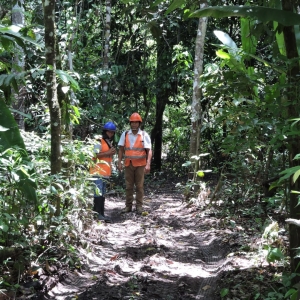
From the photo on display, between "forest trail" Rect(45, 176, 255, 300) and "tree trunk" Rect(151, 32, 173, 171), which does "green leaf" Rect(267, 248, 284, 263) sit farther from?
"tree trunk" Rect(151, 32, 173, 171)

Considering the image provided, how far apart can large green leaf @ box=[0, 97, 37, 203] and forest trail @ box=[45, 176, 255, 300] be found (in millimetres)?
1107

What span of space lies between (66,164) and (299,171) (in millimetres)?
3880

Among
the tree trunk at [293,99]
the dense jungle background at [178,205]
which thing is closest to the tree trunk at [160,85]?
the dense jungle background at [178,205]

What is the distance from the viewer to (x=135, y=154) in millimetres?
8938

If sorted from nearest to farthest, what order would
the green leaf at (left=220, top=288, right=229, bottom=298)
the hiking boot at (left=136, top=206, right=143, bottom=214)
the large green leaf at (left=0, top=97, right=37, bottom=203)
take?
the large green leaf at (left=0, top=97, right=37, bottom=203), the green leaf at (left=220, top=288, right=229, bottom=298), the hiking boot at (left=136, top=206, right=143, bottom=214)

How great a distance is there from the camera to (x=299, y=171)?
8.59 ft

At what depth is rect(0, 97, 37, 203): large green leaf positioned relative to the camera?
12.9ft

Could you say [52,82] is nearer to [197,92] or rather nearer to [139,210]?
[139,210]

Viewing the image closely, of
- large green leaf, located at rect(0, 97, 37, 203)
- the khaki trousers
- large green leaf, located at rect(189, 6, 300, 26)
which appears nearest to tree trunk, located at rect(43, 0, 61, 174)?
large green leaf, located at rect(0, 97, 37, 203)

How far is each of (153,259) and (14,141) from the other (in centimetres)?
241

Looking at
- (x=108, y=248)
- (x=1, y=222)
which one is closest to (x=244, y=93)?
(x=1, y=222)

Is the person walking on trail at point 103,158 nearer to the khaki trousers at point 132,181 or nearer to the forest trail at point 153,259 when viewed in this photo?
the forest trail at point 153,259

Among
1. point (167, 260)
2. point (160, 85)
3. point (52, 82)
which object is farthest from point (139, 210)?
point (160, 85)

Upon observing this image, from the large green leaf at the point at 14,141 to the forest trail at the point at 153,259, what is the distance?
3.63 feet
